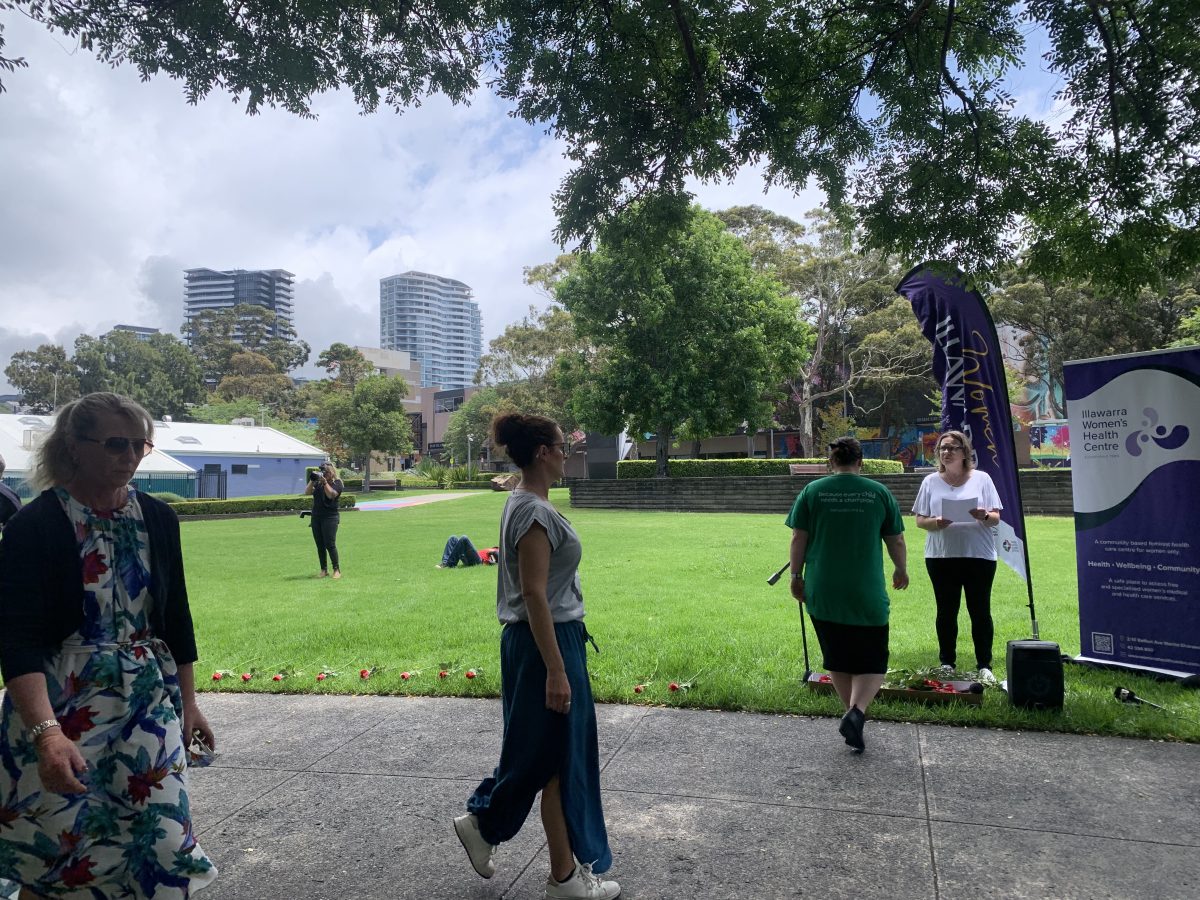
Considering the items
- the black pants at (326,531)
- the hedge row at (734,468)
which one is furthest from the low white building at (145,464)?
the black pants at (326,531)

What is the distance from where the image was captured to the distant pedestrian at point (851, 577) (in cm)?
427

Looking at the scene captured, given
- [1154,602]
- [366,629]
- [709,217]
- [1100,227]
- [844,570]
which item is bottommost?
[366,629]

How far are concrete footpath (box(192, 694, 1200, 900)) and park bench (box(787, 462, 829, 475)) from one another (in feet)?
72.0

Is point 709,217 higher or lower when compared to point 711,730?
higher

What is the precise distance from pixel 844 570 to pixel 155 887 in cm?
337

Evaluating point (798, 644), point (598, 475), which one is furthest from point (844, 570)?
point (598, 475)

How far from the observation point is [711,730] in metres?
4.74

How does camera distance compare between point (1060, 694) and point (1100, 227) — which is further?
point (1100, 227)

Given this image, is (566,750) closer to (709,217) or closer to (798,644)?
(798,644)

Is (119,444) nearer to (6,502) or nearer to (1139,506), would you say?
(6,502)

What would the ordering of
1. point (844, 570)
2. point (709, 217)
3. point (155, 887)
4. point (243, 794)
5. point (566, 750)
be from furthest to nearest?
point (709, 217) → point (844, 570) → point (243, 794) → point (566, 750) → point (155, 887)

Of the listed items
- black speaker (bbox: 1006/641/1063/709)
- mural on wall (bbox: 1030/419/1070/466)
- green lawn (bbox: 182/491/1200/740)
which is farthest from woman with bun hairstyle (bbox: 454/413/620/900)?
mural on wall (bbox: 1030/419/1070/466)

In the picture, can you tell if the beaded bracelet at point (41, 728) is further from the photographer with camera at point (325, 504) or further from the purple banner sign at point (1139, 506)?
the photographer with camera at point (325, 504)

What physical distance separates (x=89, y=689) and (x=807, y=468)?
86.1 ft
